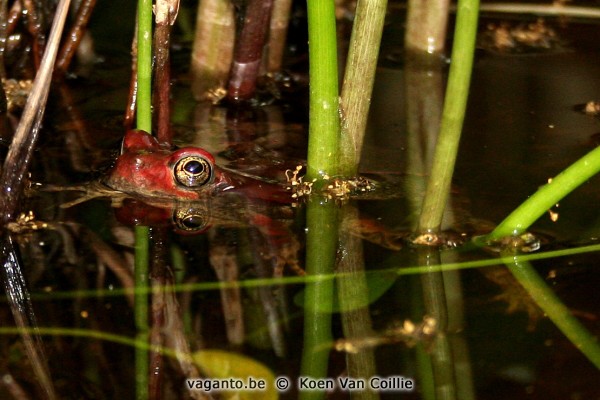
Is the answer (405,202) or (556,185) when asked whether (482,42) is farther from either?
(556,185)

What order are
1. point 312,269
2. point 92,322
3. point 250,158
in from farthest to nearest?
point 250,158 → point 312,269 → point 92,322

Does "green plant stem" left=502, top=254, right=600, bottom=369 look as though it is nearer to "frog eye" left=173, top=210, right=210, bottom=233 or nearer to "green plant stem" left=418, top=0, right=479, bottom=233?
"green plant stem" left=418, top=0, right=479, bottom=233

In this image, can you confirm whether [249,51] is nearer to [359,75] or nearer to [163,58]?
[163,58]

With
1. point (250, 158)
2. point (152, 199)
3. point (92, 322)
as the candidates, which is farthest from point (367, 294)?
point (250, 158)

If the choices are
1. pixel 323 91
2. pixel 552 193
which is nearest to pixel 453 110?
pixel 552 193
